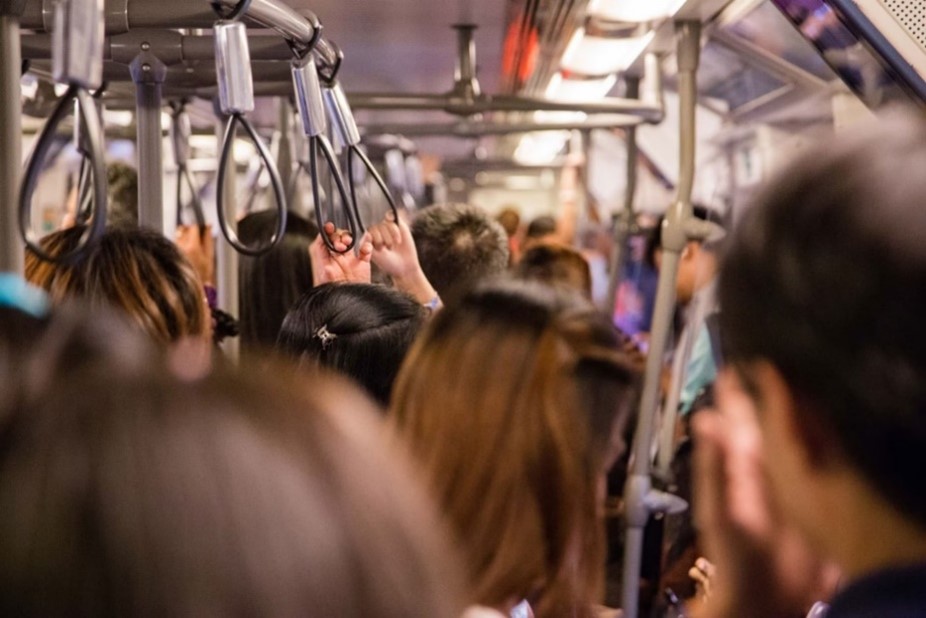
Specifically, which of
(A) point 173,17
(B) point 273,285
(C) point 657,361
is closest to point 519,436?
(A) point 173,17

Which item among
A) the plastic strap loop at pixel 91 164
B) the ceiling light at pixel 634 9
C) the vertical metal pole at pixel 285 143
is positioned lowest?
the plastic strap loop at pixel 91 164

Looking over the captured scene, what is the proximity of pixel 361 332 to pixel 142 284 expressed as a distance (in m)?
0.30

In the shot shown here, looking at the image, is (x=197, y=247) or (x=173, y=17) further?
(x=197, y=247)

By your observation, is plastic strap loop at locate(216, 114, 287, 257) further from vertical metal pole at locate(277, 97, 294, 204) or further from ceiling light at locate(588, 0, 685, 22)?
vertical metal pole at locate(277, 97, 294, 204)

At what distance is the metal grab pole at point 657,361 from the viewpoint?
3146mm

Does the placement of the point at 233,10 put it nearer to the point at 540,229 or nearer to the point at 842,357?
the point at 842,357

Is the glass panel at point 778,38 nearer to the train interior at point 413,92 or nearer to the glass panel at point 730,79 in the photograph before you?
the train interior at point 413,92

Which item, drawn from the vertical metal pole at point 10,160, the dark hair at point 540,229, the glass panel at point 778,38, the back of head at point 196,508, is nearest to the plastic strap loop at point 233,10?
the vertical metal pole at point 10,160

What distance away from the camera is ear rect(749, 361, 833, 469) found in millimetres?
853

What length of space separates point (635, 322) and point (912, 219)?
16.1 feet

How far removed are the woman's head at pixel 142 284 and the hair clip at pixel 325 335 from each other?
15cm

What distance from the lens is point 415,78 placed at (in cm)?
497

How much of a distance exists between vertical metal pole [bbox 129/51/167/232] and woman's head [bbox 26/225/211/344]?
414 mm

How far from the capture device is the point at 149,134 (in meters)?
2.59
